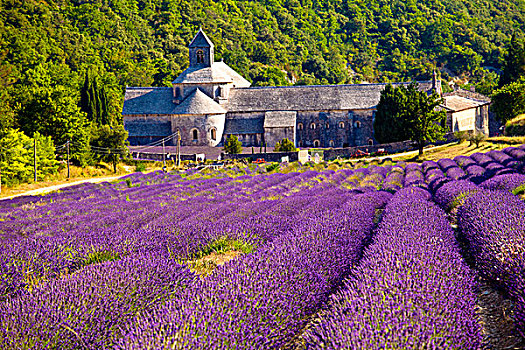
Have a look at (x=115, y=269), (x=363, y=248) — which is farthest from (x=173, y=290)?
(x=363, y=248)

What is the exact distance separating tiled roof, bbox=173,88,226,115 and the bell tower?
202 inches

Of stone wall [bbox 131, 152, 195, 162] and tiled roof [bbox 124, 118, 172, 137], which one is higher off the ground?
tiled roof [bbox 124, 118, 172, 137]

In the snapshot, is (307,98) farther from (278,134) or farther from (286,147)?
(286,147)

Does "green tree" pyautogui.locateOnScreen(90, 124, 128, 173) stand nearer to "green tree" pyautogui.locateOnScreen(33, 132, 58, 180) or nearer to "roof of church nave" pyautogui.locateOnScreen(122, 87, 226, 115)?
"green tree" pyautogui.locateOnScreen(33, 132, 58, 180)

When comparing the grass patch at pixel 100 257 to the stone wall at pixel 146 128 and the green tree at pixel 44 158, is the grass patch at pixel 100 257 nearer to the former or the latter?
the green tree at pixel 44 158

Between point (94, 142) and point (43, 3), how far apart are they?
73.9 m

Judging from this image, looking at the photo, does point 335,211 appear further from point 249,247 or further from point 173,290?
point 173,290

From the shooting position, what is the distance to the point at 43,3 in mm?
100688

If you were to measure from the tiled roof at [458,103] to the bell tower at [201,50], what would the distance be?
28.4 m

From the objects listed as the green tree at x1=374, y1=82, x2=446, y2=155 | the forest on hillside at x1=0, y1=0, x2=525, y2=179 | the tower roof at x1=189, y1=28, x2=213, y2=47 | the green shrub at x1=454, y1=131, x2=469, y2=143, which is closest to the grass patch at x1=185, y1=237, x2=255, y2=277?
the forest on hillside at x1=0, y1=0, x2=525, y2=179

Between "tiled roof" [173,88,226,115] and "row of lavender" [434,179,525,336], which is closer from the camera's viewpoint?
"row of lavender" [434,179,525,336]

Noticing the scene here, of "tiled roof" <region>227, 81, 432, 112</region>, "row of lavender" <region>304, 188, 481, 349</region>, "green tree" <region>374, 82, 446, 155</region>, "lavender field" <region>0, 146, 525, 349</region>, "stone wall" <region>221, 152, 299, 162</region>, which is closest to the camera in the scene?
"row of lavender" <region>304, 188, 481, 349</region>

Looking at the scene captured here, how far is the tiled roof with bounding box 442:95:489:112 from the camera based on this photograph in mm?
51906

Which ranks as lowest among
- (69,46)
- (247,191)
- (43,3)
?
(247,191)
